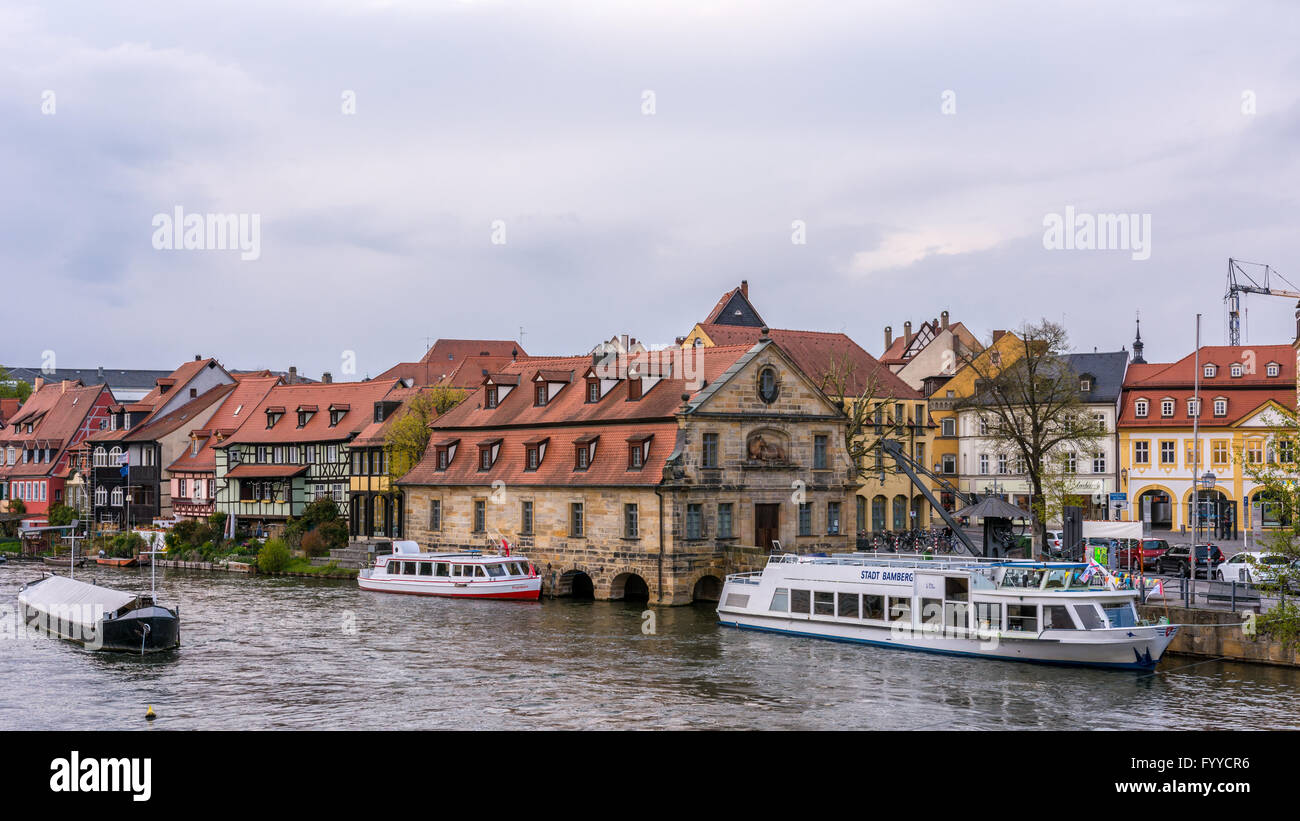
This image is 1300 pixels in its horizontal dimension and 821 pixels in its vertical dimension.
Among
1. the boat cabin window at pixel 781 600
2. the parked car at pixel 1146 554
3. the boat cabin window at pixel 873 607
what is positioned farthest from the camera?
the parked car at pixel 1146 554

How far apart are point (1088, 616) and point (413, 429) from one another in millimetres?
44582

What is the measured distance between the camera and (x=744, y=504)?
5350 centimetres

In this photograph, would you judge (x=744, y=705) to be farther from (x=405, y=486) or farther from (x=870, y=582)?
(x=405, y=486)

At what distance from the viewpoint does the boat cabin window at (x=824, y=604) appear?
145 ft

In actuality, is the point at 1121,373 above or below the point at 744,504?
above

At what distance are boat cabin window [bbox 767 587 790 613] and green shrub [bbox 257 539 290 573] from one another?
3428 centimetres

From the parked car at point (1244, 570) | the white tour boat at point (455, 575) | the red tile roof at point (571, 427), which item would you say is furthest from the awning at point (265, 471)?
the parked car at point (1244, 570)

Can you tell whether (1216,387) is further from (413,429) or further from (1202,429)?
(413,429)

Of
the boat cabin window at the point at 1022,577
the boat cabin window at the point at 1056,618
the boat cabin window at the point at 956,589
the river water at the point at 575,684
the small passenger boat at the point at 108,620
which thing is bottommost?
the river water at the point at 575,684

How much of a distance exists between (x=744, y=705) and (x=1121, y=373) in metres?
60.0

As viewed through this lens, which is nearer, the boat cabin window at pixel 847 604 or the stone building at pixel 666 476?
the boat cabin window at pixel 847 604

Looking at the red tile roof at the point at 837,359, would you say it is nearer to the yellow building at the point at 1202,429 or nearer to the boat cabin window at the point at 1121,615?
the yellow building at the point at 1202,429

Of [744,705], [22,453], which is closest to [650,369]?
[744,705]

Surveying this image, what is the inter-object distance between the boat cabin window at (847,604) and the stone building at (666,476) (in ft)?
24.3
